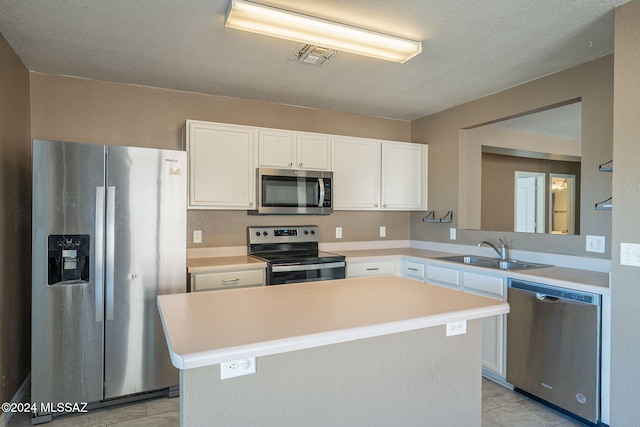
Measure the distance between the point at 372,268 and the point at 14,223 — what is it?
2862mm

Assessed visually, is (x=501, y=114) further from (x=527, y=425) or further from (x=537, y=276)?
(x=527, y=425)

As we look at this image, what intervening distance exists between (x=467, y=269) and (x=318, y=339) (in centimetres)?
219

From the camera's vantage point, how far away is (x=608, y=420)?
2182 mm

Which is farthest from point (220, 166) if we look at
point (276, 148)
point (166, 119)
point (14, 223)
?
point (14, 223)

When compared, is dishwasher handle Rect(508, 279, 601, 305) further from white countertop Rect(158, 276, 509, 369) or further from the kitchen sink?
white countertop Rect(158, 276, 509, 369)

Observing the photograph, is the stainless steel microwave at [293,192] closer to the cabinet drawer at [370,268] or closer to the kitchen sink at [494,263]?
the cabinet drawer at [370,268]

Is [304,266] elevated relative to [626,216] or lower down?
lower down

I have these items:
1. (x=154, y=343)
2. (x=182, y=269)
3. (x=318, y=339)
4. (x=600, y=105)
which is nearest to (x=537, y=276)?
(x=600, y=105)

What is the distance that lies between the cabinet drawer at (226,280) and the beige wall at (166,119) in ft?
2.06

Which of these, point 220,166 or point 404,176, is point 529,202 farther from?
point 220,166

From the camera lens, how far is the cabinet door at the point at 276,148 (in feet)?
11.2

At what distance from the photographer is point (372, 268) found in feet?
11.9

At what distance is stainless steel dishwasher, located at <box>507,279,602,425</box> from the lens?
88.7 inches

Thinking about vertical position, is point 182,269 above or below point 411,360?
above
